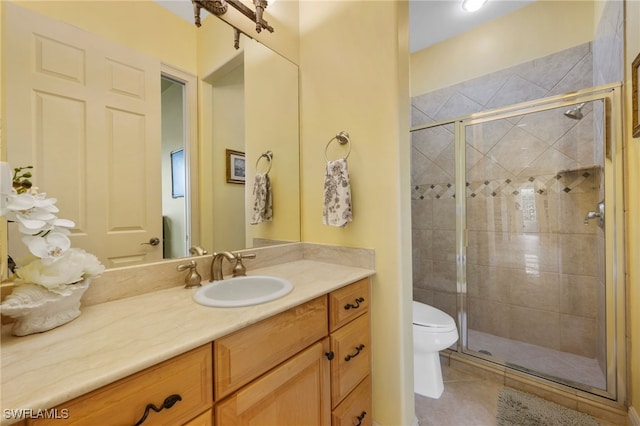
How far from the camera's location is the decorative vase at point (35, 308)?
578 mm

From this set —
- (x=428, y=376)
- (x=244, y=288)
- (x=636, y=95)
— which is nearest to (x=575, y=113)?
(x=636, y=95)

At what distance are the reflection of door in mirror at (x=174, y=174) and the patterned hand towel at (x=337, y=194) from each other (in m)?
0.67

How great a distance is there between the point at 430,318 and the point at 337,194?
1059 millimetres

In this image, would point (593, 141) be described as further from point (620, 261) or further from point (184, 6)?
point (184, 6)

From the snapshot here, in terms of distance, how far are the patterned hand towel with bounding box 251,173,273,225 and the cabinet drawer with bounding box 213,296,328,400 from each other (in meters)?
0.70

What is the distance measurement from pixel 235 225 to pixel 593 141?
2.39m

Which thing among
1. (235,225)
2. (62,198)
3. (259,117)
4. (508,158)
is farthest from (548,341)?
(62,198)

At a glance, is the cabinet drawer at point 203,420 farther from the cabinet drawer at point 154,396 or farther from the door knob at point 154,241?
the door knob at point 154,241

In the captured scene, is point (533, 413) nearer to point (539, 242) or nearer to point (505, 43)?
point (539, 242)

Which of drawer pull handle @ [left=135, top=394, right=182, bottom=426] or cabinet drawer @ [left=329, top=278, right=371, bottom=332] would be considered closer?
drawer pull handle @ [left=135, top=394, right=182, bottom=426]

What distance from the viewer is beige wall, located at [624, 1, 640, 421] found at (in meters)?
1.25

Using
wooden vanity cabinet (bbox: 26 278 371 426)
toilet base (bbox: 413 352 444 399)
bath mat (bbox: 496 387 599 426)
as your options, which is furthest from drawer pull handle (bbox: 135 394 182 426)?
bath mat (bbox: 496 387 599 426)

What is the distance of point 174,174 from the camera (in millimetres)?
1104

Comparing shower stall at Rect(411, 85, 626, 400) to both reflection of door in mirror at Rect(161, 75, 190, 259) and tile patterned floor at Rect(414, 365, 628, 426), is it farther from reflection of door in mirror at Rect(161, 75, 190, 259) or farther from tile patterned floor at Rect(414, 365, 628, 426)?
reflection of door in mirror at Rect(161, 75, 190, 259)
